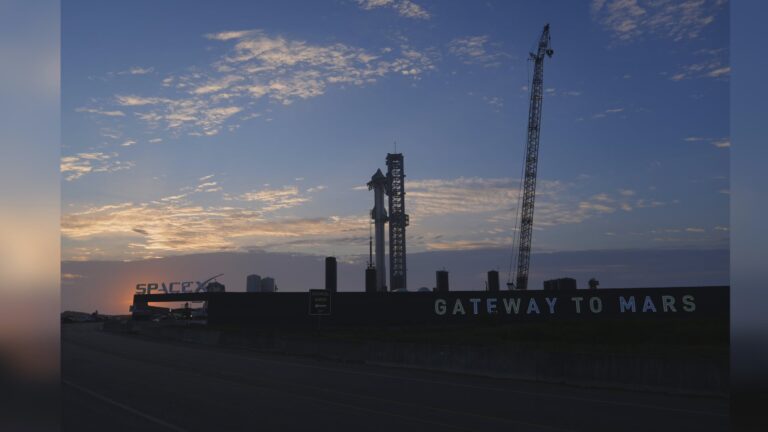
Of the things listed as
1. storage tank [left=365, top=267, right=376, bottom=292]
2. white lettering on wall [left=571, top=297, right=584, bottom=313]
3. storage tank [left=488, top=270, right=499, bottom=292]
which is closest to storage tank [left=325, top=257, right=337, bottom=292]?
storage tank [left=365, top=267, right=376, bottom=292]

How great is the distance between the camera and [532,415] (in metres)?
16.5

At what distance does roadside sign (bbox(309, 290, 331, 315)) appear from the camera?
46.4 m

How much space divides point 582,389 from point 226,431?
1259 centimetres

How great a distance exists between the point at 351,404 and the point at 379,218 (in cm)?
8888

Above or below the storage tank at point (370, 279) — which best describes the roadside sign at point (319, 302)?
above

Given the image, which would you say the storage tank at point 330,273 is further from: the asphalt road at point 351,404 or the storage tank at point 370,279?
the asphalt road at point 351,404

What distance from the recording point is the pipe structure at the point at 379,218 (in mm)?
103562

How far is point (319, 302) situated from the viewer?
46.8m

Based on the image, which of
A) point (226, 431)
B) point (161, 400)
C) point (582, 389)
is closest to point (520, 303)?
point (582, 389)

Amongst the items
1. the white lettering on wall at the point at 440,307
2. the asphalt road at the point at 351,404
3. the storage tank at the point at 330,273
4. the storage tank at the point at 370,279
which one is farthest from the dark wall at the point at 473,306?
the asphalt road at the point at 351,404

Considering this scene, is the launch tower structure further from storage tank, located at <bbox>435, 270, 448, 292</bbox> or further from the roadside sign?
the roadside sign

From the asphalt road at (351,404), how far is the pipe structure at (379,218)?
242ft

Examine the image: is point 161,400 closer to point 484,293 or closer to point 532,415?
point 532,415

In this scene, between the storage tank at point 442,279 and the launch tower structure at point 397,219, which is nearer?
the storage tank at point 442,279
